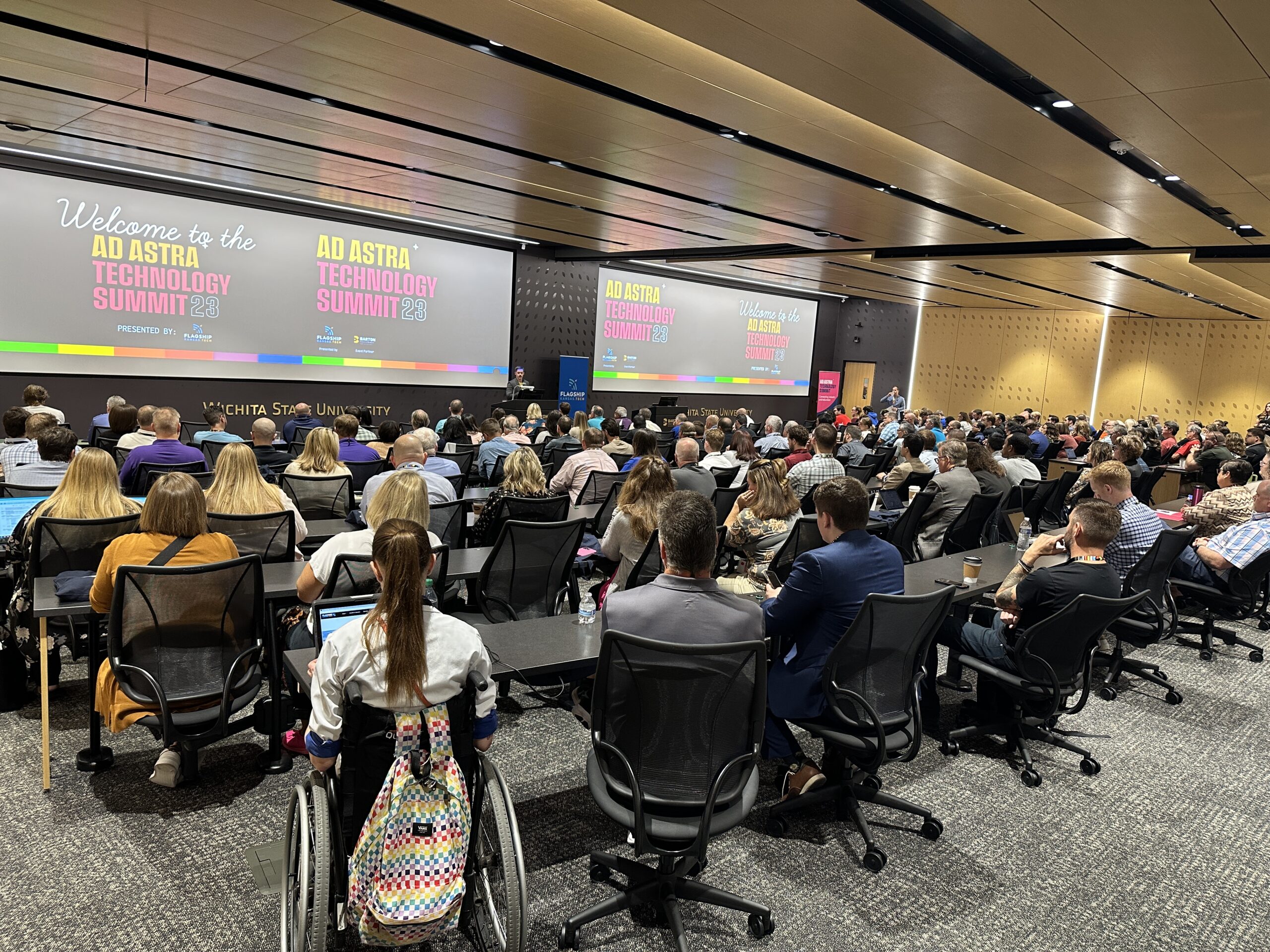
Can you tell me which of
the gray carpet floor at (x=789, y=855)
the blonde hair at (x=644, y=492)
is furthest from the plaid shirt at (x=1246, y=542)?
the blonde hair at (x=644, y=492)

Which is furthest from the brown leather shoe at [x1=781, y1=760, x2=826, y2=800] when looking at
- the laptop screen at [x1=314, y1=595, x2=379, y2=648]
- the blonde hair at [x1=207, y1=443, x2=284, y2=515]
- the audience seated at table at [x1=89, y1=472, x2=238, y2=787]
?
the blonde hair at [x1=207, y1=443, x2=284, y2=515]

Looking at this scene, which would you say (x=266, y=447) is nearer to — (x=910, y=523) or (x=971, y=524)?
(x=910, y=523)

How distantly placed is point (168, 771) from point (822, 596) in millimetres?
2578

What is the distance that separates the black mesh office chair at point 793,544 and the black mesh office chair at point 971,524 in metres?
2.03

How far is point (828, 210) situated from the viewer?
30.1ft

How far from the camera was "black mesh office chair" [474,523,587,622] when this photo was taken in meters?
4.04

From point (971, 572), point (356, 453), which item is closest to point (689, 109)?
point (356, 453)

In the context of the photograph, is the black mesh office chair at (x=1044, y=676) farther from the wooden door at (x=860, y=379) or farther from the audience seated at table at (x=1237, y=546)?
the wooden door at (x=860, y=379)

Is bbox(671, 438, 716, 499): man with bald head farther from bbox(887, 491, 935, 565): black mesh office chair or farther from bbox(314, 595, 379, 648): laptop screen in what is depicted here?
bbox(314, 595, 379, 648): laptop screen

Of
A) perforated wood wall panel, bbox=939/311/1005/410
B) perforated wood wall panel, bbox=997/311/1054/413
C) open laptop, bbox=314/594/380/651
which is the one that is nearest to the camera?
open laptop, bbox=314/594/380/651

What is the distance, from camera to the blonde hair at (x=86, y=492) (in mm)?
3719

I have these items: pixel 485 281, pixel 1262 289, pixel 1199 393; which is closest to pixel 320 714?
pixel 485 281

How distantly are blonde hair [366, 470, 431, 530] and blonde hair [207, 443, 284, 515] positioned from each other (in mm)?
1068

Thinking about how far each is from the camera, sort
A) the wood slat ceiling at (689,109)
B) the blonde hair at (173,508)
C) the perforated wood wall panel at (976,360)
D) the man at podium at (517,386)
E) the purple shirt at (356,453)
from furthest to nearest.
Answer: the perforated wood wall panel at (976,360) → the man at podium at (517,386) → the purple shirt at (356,453) → the wood slat ceiling at (689,109) → the blonde hair at (173,508)
